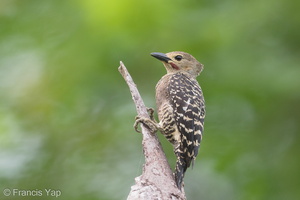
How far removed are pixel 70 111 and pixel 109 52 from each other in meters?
0.67

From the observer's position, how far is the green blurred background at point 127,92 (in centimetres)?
730

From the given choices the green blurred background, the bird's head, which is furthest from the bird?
the green blurred background

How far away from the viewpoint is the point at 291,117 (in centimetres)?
731

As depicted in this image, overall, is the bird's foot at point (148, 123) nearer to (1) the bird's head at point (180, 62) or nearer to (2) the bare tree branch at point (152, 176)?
(2) the bare tree branch at point (152, 176)

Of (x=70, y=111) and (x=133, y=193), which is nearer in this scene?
(x=133, y=193)

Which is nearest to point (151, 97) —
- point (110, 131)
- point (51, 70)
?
point (110, 131)

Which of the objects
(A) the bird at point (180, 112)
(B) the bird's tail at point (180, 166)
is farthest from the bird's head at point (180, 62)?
(B) the bird's tail at point (180, 166)

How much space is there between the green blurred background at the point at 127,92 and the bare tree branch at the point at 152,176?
34.9 inches

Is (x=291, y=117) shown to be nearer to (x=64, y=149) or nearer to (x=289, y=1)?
(x=289, y=1)

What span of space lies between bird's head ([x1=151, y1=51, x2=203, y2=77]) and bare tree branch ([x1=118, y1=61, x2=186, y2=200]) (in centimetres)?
100

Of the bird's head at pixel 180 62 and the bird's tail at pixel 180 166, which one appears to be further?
the bird's head at pixel 180 62

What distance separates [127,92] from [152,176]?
175cm

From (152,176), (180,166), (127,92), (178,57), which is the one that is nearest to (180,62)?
(178,57)

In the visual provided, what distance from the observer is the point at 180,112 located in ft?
23.7
